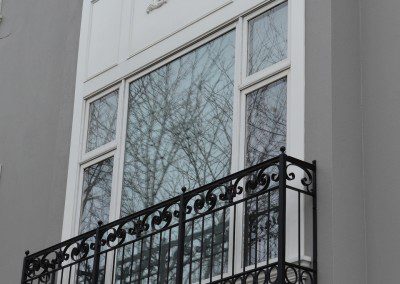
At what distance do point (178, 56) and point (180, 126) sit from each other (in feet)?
2.49

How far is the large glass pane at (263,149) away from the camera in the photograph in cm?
835

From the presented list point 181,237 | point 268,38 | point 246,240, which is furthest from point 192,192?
point 268,38

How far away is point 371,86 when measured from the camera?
852 centimetres

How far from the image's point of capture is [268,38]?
9.25 m

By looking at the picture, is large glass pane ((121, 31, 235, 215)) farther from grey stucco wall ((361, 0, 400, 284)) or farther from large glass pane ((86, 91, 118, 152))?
grey stucco wall ((361, 0, 400, 284))

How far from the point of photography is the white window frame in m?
8.66

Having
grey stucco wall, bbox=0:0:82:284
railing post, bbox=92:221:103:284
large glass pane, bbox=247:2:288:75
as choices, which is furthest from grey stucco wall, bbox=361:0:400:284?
grey stucco wall, bbox=0:0:82:284

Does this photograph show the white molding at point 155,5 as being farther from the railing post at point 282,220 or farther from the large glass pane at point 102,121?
the railing post at point 282,220

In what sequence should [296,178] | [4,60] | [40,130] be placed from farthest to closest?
[4,60], [40,130], [296,178]

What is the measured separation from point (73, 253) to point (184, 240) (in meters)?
1.44

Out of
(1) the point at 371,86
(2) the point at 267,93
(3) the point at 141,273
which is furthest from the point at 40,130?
(1) the point at 371,86

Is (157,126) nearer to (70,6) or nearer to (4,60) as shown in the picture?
(70,6)

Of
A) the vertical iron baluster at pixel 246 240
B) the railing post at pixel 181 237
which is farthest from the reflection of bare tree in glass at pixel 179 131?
the vertical iron baluster at pixel 246 240

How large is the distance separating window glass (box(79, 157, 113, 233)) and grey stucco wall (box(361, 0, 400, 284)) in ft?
10.9
